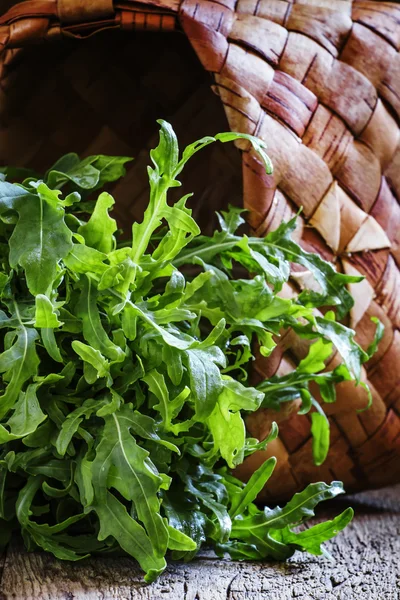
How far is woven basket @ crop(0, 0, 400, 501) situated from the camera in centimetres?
83

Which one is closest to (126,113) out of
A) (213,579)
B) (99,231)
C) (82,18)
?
(82,18)

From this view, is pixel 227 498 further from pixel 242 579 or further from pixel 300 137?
pixel 300 137

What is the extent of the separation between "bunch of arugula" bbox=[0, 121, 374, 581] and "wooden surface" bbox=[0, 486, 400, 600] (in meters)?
0.02

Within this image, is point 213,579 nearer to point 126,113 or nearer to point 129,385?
point 129,385

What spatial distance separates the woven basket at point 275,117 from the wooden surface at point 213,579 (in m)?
0.16

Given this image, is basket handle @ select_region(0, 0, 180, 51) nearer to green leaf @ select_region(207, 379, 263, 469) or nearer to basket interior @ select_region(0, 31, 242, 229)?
basket interior @ select_region(0, 31, 242, 229)

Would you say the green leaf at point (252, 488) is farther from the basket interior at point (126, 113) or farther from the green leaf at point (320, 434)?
the basket interior at point (126, 113)

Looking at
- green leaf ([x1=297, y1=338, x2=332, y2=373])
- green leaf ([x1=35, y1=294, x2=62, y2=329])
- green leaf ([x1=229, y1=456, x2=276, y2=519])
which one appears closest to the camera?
green leaf ([x1=35, y1=294, x2=62, y2=329])

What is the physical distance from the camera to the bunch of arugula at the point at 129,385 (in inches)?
24.0

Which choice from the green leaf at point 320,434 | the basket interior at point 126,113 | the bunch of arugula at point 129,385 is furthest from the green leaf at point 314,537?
the basket interior at point 126,113

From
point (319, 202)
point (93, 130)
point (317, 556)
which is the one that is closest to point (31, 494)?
point (317, 556)

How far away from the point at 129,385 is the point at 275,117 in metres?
0.36

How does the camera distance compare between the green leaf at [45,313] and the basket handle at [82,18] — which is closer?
the green leaf at [45,313]

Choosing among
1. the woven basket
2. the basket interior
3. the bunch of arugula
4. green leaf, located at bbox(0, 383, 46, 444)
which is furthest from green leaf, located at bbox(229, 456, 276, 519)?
the basket interior
